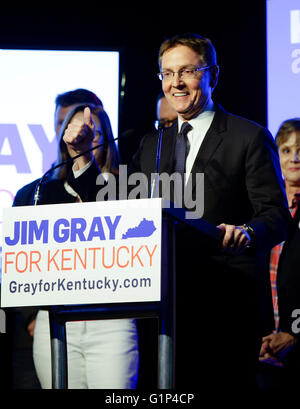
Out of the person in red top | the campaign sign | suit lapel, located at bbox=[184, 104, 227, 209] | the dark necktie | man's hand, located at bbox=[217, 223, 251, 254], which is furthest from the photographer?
the person in red top

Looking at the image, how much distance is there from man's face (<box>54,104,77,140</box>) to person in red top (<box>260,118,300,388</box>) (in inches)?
54.9

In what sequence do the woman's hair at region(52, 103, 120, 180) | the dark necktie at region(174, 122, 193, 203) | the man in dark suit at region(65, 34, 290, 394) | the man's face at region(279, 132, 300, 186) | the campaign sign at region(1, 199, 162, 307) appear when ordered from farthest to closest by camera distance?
the man's face at region(279, 132, 300, 186) < the woman's hair at region(52, 103, 120, 180) < the dark necktie at region(174, 122, 193, 203) < the man in dark suit at region(65, 34, 290, 394) < the campaign sign at region(1, 199, 162, 307)

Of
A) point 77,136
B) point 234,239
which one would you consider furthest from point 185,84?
point 77,136

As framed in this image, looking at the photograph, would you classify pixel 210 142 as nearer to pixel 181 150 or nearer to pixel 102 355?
pixel 181 150

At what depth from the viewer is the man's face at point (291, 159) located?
3629mm

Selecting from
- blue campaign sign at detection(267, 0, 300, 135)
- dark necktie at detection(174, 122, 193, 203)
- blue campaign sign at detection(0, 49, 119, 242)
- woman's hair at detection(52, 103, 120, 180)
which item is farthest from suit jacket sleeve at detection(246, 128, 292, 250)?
blue campaign sign at detection(0, 49, 119, 242)

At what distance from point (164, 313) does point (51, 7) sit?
331 centimetres

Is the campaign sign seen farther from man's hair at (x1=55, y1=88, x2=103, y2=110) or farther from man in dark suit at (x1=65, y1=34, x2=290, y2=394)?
man's hair at (x1=55, y1=88, x2=103, y2=110)

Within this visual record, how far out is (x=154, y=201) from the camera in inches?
73.2

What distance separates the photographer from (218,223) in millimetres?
2486

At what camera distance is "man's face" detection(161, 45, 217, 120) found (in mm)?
2707

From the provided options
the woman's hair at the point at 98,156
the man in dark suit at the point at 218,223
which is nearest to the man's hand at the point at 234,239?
the man in dark suit at the point at 218,223

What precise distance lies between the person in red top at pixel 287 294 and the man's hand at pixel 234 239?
1.04m
